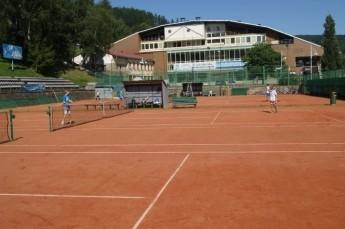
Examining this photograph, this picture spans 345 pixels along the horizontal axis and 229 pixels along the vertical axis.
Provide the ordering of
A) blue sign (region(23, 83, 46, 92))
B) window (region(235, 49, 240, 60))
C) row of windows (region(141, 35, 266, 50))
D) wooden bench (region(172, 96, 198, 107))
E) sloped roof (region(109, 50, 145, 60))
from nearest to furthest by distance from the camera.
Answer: wooden bench (region(172, 96, 198, 107)), blue sign (region(23, 83, 46, 92)), sloped roof (region(109, 50, 145, 60)), window (region(235, 49, 240, 60)), row of windows (region(141, 35, 266, 50))

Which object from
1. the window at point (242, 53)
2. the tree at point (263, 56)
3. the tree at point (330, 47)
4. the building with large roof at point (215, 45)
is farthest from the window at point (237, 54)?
the tree at point (330, 47)

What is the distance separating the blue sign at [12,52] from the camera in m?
66.0

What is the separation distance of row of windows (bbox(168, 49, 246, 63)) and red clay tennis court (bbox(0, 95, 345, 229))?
317 feet

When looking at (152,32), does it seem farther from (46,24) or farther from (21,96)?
(21,96)

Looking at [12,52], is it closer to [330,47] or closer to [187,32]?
[187,32]

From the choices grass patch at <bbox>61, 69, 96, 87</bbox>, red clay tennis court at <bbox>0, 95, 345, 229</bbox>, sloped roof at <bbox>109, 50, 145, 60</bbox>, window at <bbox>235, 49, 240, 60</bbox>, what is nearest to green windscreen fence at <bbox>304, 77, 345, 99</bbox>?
red clay tennis court at <bbox>0, 95, 345, 229</bbox>

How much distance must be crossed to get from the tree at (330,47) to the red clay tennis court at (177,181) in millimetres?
91645

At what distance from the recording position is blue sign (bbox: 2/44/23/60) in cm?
6604

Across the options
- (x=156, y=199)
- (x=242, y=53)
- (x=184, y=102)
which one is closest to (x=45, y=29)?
(x=184, y=102)

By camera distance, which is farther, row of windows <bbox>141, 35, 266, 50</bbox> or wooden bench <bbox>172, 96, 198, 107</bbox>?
row of windows <bbox>141, 35, 266, 50</bbox>

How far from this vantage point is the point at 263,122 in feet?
76.2

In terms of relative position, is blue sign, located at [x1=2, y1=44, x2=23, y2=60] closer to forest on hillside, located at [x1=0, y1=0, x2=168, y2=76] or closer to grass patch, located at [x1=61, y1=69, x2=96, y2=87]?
forest on hillside, located at [x1=0, y1=0, x2=168, y2=76]

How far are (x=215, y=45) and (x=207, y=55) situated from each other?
3.74 meters

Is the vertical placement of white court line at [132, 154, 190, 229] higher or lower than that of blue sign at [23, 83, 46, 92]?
lower
